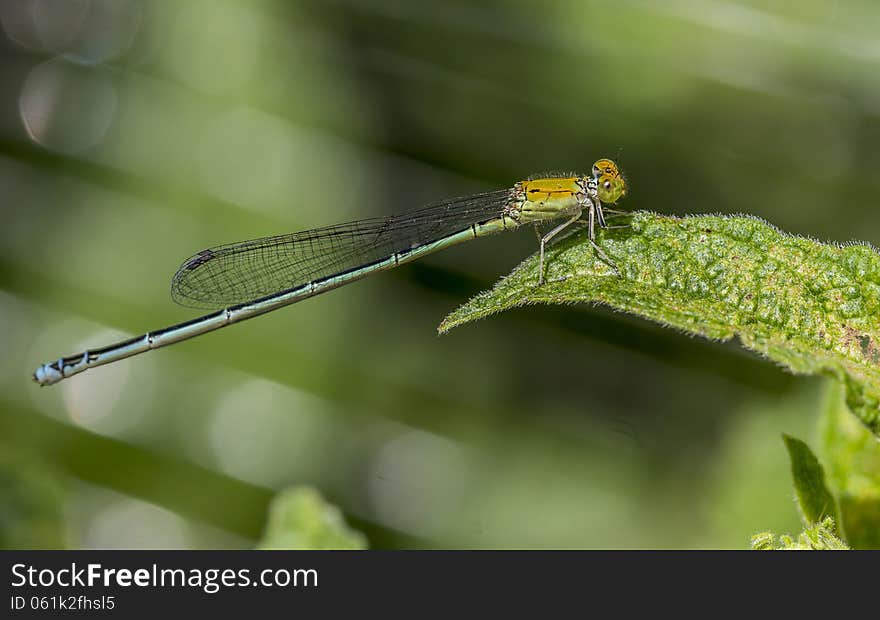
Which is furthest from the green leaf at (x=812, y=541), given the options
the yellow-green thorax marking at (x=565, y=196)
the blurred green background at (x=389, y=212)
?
the blurred green background at (x=389, y=212)

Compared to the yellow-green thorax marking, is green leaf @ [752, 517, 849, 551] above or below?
below

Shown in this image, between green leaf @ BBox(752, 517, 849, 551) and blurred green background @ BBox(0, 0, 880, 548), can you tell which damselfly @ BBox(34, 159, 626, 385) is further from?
green leaf @ BBox(752, 517, 849, 551)

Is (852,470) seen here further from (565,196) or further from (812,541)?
(565,196)

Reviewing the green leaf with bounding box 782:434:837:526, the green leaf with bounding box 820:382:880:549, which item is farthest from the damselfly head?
the green leaf with bounding box 782:434:837:526

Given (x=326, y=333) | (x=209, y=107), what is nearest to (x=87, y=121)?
(x=209, y=107)
